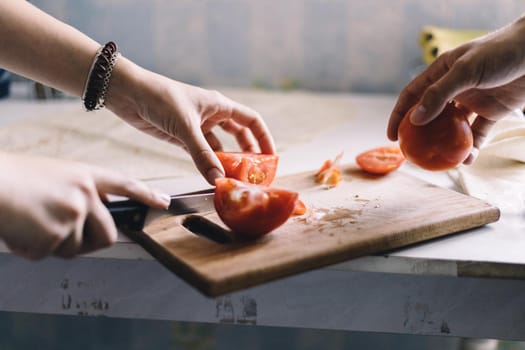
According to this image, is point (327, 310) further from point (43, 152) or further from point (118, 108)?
point (43, 152)

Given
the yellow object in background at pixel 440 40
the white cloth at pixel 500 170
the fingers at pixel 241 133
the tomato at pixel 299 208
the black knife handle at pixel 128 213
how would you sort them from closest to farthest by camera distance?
the black knife handle at pixel 128 213, the tomato at pixel 299 208, the white cloth at pixel 500 170, the fingers at pixel 241 133, the yellow object in background at pixel 440 40

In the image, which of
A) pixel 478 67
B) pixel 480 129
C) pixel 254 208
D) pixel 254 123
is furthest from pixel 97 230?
pixel 480 129

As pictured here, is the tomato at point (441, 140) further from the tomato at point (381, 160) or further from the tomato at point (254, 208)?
the tomato at point (254, 208)

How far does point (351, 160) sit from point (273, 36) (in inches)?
27.8

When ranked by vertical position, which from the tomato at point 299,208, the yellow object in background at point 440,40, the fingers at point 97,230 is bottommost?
the fingers at point 97,230

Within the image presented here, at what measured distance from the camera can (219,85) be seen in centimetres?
182

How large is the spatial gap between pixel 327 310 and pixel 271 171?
10.5 inches

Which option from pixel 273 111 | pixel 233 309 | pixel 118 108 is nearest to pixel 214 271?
pixel 233 309

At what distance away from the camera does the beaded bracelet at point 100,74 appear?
0.96 metres

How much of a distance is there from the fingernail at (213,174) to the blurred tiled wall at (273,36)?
0.96 m

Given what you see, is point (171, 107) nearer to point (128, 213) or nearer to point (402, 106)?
point (128, 213)

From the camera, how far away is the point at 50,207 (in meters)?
0.64

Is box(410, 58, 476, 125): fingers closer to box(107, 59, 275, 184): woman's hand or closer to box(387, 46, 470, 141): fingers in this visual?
box(387, 46, 470, 141): fingers

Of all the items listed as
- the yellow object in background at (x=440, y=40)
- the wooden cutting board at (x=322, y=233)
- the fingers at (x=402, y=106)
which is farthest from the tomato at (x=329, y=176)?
the yellow object in background at (x=440, y=40)
